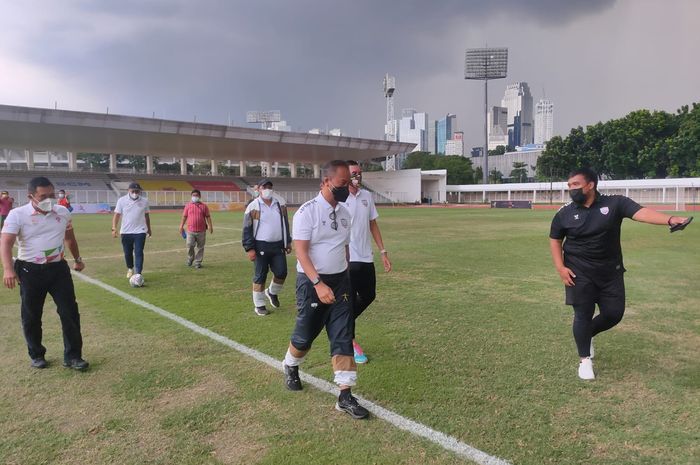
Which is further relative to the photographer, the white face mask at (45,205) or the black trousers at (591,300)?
the white face mask at (45,205)

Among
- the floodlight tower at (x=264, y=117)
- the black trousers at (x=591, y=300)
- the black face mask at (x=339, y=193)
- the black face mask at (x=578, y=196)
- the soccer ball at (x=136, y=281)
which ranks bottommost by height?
the soccer ball at (x=136, y=281)

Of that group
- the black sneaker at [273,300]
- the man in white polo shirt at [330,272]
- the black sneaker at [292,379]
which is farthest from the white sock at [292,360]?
the black sneaker at [273,300]

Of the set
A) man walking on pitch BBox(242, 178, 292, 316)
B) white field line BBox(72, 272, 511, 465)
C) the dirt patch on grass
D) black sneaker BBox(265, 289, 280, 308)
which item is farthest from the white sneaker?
black sneaker BBox(265, 289, 280, 308)

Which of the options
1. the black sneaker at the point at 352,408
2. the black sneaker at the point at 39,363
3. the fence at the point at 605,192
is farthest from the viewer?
the fence at the point at 605,192

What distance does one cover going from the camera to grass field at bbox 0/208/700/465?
3.06m

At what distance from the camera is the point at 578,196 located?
4090mm

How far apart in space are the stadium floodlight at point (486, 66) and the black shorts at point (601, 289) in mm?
82167

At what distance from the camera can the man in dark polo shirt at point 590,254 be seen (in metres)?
4.04

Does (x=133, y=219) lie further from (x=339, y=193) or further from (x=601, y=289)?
(x=601, y=289)

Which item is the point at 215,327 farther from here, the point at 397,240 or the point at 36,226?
the point at 397,240

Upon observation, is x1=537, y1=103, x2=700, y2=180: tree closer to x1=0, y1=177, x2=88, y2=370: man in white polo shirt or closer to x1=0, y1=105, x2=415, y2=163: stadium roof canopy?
x1=0, y1=105, x2=415, y2=163: stadium roof canopy

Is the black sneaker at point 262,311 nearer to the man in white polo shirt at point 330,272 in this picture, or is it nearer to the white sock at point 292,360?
the white sock at point 292,360

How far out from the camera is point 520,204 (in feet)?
187

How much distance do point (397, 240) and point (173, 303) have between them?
10932 mm
